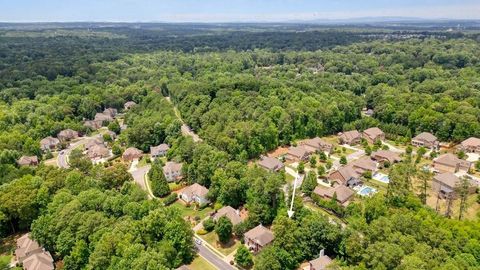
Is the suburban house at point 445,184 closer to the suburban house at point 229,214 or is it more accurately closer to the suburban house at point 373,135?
the suburban house at point 373,135

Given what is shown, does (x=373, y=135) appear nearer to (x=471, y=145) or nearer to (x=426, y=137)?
(x=426, y=137)

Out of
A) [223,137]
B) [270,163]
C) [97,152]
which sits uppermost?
[223,137]

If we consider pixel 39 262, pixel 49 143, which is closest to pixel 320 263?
pixel 39 262

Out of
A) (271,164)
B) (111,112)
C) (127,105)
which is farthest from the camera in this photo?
(127,105)

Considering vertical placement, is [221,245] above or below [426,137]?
below

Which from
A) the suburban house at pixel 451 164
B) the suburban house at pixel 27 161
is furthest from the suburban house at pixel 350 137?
the suburban house at pixel 27 161

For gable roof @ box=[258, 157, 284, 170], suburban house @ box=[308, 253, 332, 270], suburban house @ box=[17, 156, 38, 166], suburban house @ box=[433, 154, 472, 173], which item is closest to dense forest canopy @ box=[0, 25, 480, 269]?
suburban house @ box=[17, 156, 38, 166]
